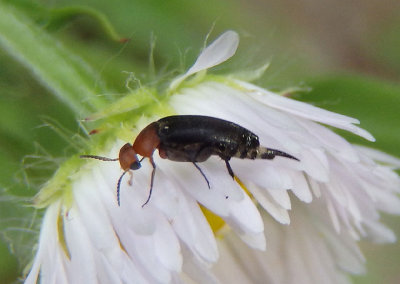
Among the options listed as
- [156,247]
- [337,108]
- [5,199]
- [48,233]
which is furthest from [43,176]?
[337,108]

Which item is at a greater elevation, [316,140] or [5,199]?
[316,140]

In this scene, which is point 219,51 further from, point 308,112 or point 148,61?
point 148,61

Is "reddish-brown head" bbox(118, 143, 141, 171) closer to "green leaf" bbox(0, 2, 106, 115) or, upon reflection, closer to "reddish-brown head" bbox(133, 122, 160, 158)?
"reddish-brown head" bbox(133, 122, 160, 158)

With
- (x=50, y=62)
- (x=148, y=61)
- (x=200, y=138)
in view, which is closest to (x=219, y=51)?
(x=200, y=138)

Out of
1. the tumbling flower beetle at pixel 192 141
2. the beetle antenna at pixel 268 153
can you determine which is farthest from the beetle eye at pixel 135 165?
the beetle antenna at pixel 268 153

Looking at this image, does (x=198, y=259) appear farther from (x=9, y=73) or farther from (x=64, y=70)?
(x=9, y=73)

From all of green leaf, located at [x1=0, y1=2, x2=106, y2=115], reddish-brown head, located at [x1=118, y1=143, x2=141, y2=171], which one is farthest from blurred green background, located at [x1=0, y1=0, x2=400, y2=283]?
reddish-brown head, located at [x1=118, y1=143, x2=141, y2=171]
